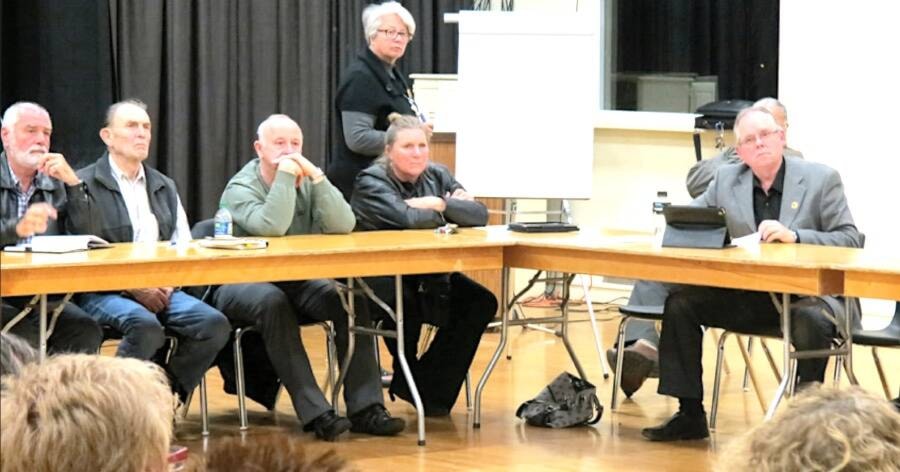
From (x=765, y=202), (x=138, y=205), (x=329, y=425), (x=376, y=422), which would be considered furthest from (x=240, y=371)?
(x=765, y=202)

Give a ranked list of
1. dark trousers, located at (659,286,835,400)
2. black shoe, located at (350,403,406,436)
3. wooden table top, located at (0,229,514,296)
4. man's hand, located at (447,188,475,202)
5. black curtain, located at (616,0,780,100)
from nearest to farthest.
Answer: wooden table top, located at (0,229,514,296) < dark trousers, located at (659,286,835,400) < black shoe, located at (350,403,406,436) < man's hand, located at (447,188,475,202) < black curtain, located at (616,0,780,100)

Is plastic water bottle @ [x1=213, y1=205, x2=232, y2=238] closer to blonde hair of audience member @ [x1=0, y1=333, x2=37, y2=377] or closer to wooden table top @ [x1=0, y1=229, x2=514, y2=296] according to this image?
wooden table top @ [x1=0, y1=229, x2=514, y2=296]

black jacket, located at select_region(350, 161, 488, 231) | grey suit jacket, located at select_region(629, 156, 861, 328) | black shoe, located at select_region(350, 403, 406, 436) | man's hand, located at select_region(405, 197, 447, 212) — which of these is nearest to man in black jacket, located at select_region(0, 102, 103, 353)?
black shoe, located at select_region(350, 403, 406, 436)

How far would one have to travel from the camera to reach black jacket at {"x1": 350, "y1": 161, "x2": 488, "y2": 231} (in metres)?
5.58

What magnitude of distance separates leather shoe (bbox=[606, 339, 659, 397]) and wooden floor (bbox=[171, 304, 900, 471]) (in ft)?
0.21

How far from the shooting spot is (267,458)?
124cm

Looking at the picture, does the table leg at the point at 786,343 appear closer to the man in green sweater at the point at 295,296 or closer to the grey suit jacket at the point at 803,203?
the grey suit jacket at the point at 803,203

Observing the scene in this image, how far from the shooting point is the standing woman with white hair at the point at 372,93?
6.05 m

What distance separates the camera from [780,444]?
1587 mm

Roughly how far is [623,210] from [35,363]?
276 inches

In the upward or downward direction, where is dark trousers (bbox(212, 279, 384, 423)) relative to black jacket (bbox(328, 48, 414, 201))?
downward

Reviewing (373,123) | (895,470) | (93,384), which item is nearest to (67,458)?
(93,384)

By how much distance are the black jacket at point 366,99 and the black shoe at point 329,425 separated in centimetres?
141

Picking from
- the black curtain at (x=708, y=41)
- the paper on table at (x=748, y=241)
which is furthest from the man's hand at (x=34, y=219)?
the black curtain at (x=708, y=41)
